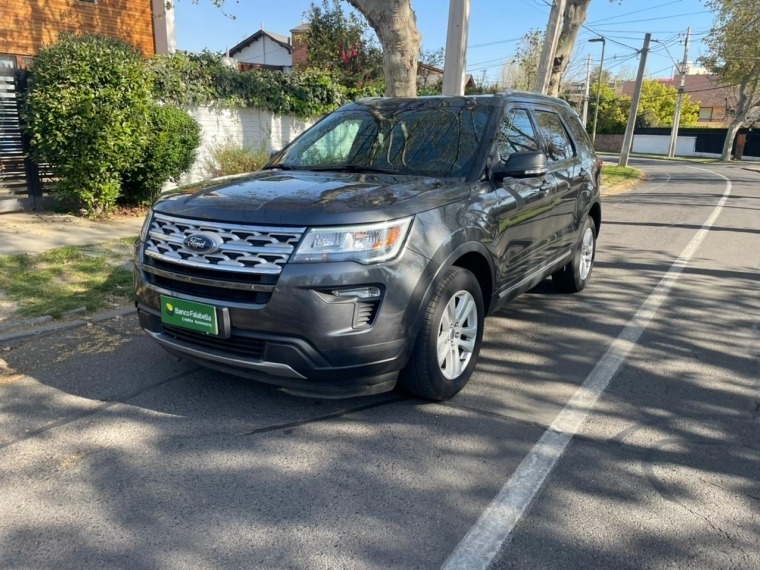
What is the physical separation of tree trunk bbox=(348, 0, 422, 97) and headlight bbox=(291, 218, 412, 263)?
8268mm

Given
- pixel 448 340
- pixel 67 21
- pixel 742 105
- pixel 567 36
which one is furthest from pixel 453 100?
pixel 742 105

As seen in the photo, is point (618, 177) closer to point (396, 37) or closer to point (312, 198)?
point (396, 37)

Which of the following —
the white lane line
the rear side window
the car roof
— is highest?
the car roof

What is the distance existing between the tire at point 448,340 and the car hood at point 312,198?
511 millimetres

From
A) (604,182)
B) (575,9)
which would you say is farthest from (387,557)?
(604,182)

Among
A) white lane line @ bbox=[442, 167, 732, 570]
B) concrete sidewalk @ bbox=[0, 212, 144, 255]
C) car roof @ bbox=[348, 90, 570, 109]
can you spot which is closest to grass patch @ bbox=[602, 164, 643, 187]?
concrete sidewalk @ bbox=[0, 212, 144, 255]

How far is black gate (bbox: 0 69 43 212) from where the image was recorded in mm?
8750

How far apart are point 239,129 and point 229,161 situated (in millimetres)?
1067

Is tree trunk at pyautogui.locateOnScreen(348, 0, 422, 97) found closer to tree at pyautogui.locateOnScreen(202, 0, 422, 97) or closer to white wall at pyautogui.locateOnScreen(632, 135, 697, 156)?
tree at pyautogui.locateOnScreen(202, 0, 422, 97)

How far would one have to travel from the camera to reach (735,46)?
36.2 meters

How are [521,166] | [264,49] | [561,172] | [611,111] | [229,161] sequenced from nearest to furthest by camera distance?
[521,166] < [561,172] < [229,161] < [264,49] < [611,111]

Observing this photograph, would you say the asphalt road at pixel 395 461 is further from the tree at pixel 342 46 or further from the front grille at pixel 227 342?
the tree at pixel 342 46

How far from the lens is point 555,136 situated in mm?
5469

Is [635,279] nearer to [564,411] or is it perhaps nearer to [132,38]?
[564,411]
